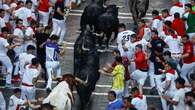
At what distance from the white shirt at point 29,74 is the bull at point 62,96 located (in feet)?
6.62

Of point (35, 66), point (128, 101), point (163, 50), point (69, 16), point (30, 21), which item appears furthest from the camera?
point (69, 16)

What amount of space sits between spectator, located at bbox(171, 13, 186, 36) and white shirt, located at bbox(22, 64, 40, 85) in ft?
18.6

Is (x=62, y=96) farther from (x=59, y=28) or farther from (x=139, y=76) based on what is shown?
(x=59, y=28)

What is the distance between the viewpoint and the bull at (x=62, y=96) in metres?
16.7

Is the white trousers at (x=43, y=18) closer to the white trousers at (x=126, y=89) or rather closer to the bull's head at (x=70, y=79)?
the white trousers at (x=126, y=89)

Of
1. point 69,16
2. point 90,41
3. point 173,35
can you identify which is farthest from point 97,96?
point 69,16

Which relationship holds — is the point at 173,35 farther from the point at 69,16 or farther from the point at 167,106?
the point at 69,16

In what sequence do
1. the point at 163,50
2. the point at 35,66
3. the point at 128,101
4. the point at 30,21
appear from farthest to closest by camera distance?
the point at 30,21 < the point at 163,50 < the point at 35,66 < the point at 128,101

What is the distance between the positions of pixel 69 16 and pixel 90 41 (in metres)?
6.36

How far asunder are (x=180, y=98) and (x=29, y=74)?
4.58 meters

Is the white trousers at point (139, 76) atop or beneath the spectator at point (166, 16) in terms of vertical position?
beneath

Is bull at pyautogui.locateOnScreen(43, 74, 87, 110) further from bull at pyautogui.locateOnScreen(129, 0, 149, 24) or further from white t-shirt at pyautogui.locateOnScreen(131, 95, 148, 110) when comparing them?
bull at pyautogui.locateOnScreen(129, 0, 149, 24)

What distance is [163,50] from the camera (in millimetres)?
20797

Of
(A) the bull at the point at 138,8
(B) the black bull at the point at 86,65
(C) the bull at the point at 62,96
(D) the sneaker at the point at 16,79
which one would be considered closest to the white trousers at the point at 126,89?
(B) the black bull at the point at 86,65
